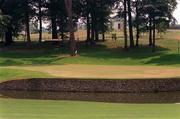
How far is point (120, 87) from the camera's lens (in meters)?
31.4

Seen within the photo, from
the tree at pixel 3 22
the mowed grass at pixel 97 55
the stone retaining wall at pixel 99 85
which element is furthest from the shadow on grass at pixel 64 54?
the stone retaining wall at pixel 99 85

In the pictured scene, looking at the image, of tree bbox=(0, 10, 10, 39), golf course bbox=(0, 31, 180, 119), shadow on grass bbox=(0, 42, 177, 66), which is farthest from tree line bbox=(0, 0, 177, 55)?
golf course bbox=(0, 31, 180, 119)

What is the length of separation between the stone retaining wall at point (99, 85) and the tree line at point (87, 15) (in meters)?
30.5

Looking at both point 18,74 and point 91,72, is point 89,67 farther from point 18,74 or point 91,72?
point 18,74

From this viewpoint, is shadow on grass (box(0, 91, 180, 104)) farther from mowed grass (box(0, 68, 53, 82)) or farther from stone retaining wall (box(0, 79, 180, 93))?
mowed grass (box(0, 68, 53, 82))

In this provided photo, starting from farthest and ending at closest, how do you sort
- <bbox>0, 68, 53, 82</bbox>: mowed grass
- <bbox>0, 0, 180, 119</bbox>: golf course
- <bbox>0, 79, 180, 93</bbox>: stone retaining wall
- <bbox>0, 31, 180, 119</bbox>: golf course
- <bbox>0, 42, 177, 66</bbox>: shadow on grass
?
<bbox>0, 42, 177, 66</bbox>: shadow on grass < <bbox>0, 68, 53, 82</bbox>: mowed grass < <bbox>0, 79, 180, 93</bbox>: stone retaining wall < <bbox>0, 0, 180, 119</bbox>: golf course < <bbox>0, 31, 180, 119</bbox>: golf course

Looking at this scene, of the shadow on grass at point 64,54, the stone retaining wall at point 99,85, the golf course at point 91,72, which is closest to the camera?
the golf course at point 91,72

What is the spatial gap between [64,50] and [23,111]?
42.1 meters

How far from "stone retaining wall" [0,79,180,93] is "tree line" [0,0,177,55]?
1201 inches

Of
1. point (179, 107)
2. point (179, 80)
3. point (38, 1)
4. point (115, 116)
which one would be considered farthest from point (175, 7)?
point (115, 116)

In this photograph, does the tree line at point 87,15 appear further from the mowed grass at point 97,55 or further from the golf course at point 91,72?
the golf course at point 91,72

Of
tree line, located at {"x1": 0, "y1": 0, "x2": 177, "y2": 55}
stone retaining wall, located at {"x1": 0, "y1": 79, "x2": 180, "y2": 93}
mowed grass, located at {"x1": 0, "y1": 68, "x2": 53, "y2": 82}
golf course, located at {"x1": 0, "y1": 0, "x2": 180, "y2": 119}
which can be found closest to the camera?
golf course, located at {"x1": 0, "y1": 0, "x2": 180, "y2": 119}

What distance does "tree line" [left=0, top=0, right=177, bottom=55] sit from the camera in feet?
209

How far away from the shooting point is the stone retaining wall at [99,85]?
31.1 metres
